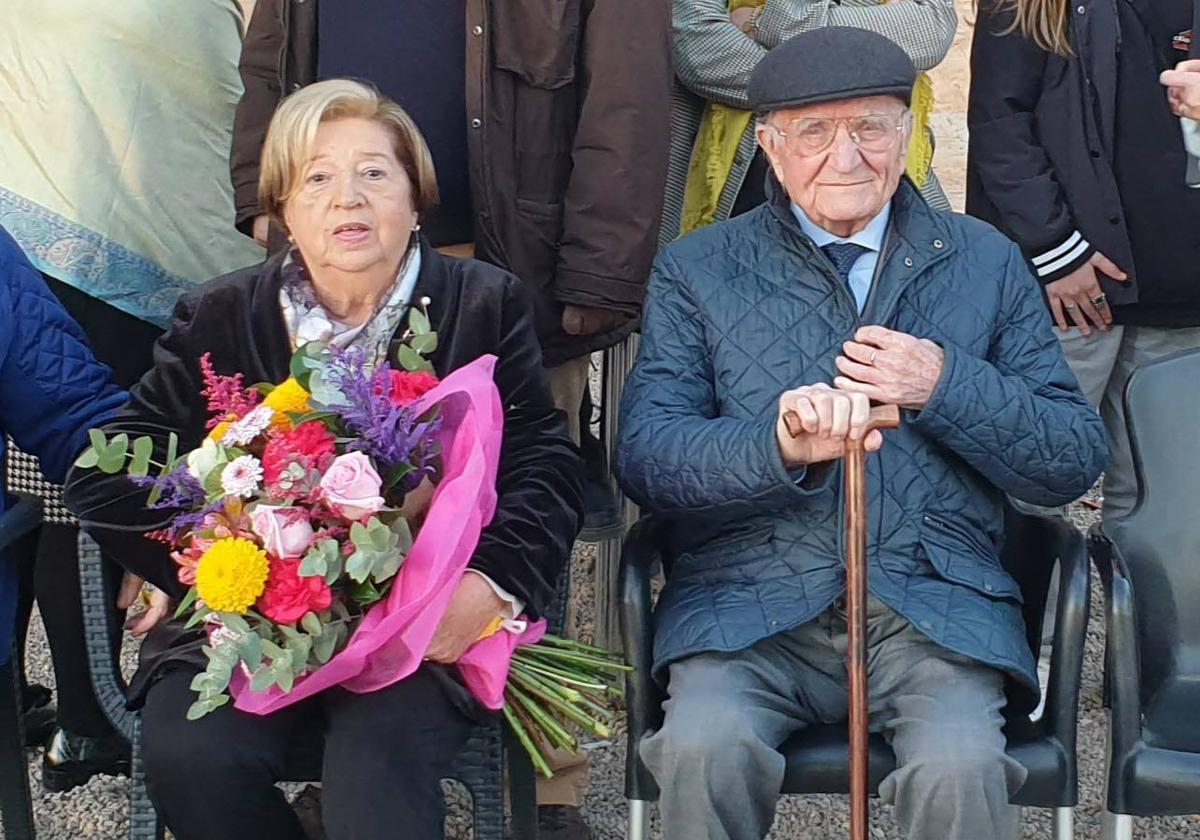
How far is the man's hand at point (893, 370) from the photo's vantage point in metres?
2.69

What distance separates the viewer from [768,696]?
268cm

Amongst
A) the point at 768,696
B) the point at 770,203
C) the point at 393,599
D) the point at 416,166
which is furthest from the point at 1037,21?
the point at 393,599

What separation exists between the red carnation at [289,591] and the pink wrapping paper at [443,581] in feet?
0.32

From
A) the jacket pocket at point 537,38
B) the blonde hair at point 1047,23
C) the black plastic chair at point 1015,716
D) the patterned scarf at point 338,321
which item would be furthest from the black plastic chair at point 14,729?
the blonde hair at point 1047,23

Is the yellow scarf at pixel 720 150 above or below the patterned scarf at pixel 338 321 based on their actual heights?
above

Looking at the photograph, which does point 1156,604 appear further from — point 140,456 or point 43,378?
point 43,378

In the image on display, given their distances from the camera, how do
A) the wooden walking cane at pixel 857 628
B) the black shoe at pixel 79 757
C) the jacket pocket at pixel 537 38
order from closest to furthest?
1. the wooden walking cane at pixel 857 628
2. the jacket pocket at pixel 537 38
3. the black shoe at pixel 79 757

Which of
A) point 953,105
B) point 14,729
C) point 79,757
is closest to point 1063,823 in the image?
point 14,729

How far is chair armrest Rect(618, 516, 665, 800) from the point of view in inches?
107

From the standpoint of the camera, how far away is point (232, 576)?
7.66 ft

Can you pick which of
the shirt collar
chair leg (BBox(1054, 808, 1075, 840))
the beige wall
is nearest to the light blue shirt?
the shirt collar

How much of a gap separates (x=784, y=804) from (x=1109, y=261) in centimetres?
138

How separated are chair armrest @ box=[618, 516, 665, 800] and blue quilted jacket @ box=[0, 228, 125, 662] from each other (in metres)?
1.07

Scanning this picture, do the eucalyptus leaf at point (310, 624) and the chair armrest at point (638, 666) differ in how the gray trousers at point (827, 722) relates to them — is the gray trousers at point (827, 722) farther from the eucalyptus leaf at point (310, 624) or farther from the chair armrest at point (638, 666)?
the eucalyptus leaf at point (310, 624)
